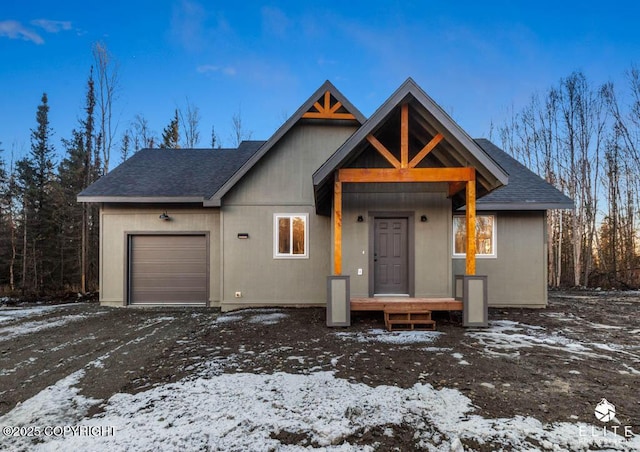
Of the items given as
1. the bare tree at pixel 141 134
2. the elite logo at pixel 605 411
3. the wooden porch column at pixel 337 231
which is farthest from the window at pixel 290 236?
the bare tree at pixel 141 134

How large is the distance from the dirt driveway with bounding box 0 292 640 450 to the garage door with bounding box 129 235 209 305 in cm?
164

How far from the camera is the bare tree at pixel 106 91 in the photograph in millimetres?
14555

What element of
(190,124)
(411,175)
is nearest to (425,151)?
(411,175)

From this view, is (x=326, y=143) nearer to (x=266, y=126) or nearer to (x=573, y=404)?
(x=573, y=404)

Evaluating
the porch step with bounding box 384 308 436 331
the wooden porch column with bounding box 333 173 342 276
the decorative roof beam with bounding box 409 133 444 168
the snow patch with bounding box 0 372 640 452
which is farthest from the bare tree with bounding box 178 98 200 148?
A: the snow patch with bounding box 0 372 640 452

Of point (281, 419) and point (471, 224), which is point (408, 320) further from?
point (281, 419)

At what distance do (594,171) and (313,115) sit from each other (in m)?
15.4

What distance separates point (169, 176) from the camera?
926cm

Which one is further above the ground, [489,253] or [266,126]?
[266,126]

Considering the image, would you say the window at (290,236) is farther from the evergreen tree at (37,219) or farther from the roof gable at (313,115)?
the evergreen tree at (37,219)

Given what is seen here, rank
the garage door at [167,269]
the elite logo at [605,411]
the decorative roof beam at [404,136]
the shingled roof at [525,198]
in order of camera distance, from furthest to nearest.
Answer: the garage door at [167,269] < the shingled roof at [525,198] < the decorative roof beam at [404,136] < the elite logo at [605,411]

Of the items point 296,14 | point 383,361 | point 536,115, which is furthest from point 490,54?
point 383,361

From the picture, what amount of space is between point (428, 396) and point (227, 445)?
73.8 inches

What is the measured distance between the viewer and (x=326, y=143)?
8.16 m
